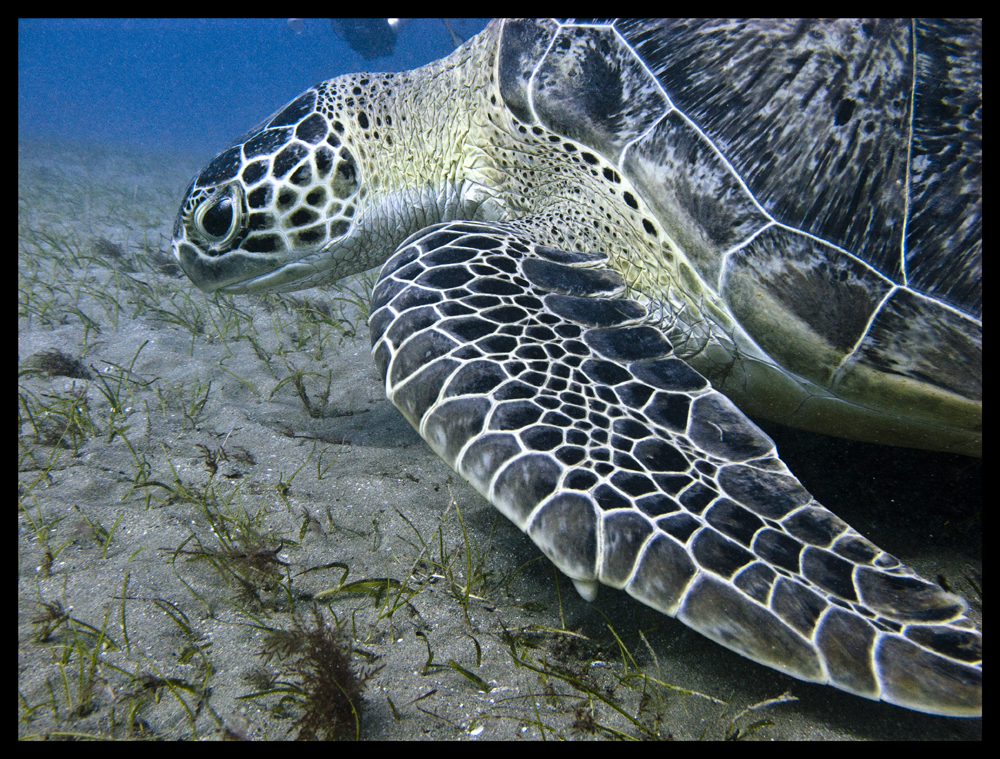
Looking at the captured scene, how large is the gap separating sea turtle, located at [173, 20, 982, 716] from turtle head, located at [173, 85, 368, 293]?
0.15 meters

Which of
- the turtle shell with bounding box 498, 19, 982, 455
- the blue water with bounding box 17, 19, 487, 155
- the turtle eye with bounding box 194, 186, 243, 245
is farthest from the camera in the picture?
the blue water with bounding box 17, 19, 487, 155

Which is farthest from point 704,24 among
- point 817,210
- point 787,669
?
point 787,669

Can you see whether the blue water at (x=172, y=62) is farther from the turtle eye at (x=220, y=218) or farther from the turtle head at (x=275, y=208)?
the turtle eye at (x=220, y=218)

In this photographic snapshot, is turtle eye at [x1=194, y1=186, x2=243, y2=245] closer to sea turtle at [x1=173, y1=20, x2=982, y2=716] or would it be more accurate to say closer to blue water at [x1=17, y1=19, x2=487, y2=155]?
sea turtle at [x1=173, y1=20, x2=982, y2=716]

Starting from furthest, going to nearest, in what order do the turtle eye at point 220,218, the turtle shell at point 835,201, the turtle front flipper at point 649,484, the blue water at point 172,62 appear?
the blue water at point 172,62, the turtle eye at point 220,218, the turtle shell at point 835,201, the turtle front flipper at point 649,484

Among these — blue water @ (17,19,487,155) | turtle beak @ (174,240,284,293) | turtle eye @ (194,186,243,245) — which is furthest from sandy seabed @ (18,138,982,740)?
blue water @ (17,19,487,155)

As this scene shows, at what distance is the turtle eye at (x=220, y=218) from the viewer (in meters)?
2.11

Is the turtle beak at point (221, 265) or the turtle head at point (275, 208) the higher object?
the turtle head at point (275, 208)

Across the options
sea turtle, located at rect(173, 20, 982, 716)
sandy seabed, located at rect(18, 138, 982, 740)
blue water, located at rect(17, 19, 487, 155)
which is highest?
blue water, located at rect(17, 19, 487, 155)

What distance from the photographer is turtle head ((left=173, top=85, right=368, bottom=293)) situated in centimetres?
213

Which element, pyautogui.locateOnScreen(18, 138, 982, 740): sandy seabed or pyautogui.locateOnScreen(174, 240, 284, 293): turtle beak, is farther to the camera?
pyautogui.locateOnScreen(174, 240, 284, 293): turtle beak

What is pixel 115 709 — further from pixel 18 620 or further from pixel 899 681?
pixel 899 681

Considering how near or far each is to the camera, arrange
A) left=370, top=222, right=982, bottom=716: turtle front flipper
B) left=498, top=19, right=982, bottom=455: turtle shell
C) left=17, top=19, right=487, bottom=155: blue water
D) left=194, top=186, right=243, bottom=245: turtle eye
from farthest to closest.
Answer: left=17, top=19, right=487, bottom=155: blue water, left=194, top=186, right=243, bottom=245: turtle eye, left=498, top=19, right=982, bottom=455: turtle shell, left=370, top=222, right=982, bottom=716: turtle front flipper

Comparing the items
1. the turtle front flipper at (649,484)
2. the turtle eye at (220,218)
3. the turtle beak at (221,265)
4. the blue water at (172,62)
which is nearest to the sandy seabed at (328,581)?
the turtle front flipper at (649,484)
